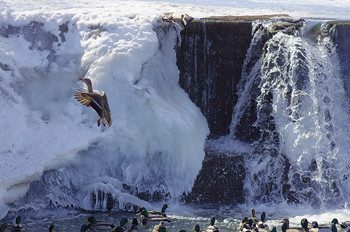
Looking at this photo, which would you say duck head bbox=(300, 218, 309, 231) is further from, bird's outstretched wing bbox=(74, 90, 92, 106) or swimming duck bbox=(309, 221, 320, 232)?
bird's outstretched wing bbox=(74, 90, 92, 106)

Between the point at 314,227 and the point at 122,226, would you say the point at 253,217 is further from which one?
the point at 122,226

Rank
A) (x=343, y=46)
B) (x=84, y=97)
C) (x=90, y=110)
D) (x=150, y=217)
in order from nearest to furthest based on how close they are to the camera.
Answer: (x=84, y=97)
(x=150, y=217)
(x=90, y=110)
(x=343, y=46)

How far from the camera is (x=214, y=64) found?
15211 mm

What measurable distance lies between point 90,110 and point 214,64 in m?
3.25

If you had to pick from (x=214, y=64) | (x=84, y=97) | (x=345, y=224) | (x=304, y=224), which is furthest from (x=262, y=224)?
(x=214, y=64)

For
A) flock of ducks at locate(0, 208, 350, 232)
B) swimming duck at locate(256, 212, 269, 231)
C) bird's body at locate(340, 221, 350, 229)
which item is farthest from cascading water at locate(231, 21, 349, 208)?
flock of ducks at locate(0, 208, 350, 232)

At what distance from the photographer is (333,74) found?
1424 cm

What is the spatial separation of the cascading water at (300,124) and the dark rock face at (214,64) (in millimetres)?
733

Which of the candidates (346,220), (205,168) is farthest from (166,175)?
(346,220)

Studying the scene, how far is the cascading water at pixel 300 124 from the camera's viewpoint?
13.8 meters

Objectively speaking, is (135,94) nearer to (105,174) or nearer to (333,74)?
(105,174)

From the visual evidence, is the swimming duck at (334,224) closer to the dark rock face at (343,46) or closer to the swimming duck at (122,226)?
the dark rock face at (343,46)

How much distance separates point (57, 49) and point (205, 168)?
14.6 ft

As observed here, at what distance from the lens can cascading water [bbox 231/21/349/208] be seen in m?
13.8
